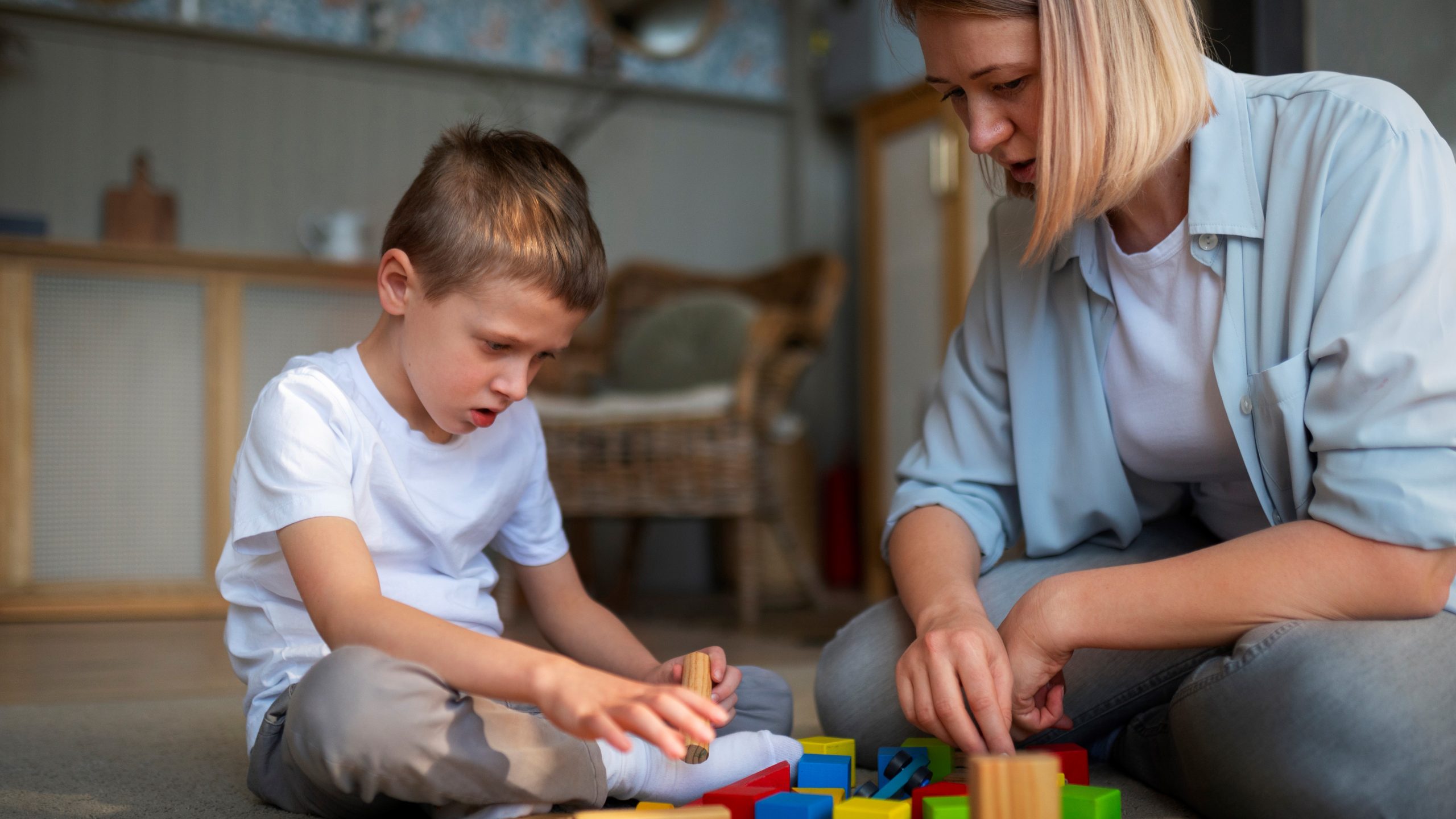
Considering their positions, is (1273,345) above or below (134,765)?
above

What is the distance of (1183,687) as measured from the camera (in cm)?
88

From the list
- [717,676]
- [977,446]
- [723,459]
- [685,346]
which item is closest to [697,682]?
[717,676]

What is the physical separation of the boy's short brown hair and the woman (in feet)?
1.09

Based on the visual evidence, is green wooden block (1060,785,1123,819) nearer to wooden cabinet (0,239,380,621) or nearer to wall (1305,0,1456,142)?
wall (1305,0,1456,142)

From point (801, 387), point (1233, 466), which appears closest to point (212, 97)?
point (801, 387)

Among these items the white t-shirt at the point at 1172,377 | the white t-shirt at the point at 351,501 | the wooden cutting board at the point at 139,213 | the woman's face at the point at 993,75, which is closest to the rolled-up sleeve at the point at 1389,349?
the white t-shirt at the point at 1172,377

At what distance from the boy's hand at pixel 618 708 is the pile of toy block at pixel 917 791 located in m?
0.06

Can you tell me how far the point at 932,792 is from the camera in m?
0.80

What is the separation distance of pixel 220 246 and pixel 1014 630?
270 cm

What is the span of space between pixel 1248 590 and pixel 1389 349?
19 centimetres

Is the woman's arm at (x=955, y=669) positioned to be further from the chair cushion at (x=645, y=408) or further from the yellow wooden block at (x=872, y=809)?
the chair cushion at (x=645, y=408)

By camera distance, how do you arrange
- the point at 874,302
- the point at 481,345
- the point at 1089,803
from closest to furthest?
the point at 1089,803 → the point at 481,345 → the point at 874,302

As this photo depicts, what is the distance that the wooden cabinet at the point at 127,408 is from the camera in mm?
2559

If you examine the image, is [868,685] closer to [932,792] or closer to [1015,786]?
[932,792]
